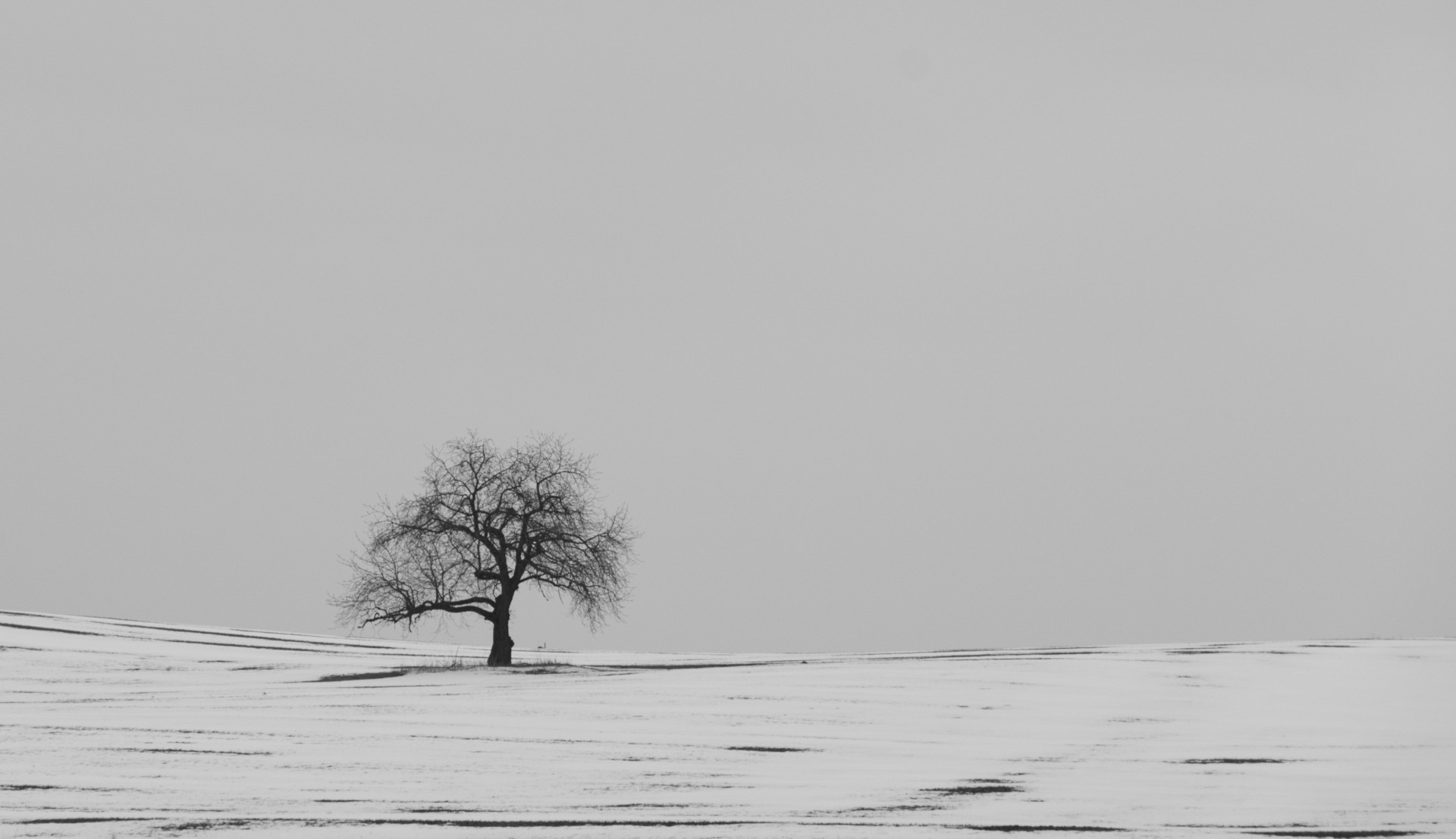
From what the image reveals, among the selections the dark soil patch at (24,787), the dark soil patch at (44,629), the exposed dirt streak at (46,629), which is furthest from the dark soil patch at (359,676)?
the dark soil patch at (24,787)

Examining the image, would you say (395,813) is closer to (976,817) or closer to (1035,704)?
(976,817)

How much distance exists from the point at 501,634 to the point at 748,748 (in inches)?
775

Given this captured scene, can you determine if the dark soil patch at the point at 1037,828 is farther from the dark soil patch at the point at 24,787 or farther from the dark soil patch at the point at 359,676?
the dark soil patch at the point at 359,676

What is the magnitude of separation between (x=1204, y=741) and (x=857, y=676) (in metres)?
12.6

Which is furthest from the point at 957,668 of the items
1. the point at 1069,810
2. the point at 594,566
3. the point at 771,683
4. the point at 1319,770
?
the point at 1069,810

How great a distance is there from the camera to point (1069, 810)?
1767 centimetres

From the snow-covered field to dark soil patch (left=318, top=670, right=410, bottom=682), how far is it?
247 millimetres

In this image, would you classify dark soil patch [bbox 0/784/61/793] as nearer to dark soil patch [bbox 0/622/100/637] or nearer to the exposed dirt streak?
the exposed dirt streak

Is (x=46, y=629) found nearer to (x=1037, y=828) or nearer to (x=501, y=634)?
(x=501, y=634)

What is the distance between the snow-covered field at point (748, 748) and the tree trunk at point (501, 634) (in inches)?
51.3

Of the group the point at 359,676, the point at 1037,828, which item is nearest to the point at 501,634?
the point at 359,676

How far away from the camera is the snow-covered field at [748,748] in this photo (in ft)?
55.6

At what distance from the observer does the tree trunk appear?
139ft

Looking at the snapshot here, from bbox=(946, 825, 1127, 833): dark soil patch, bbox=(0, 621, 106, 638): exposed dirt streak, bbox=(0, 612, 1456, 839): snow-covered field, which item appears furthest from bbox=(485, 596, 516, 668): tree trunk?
bbox=(946, 825, 1127, 833): dark soil patch
